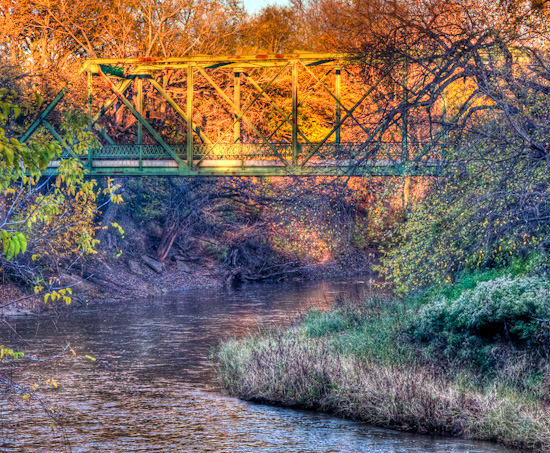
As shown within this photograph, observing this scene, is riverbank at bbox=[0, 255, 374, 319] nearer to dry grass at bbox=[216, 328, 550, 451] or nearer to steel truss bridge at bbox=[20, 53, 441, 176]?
steel truss bridge at bbox=[20, 53, 441, 176]

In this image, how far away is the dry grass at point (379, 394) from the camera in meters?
13.1

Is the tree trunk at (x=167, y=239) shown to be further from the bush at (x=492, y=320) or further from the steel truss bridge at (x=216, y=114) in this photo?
the bush at (x=492, y=320)

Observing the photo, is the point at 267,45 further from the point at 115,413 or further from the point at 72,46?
the point at 115,413

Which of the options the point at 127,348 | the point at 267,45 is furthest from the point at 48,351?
the point at 267,45

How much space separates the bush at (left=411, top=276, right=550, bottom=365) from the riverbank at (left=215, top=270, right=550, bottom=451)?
0.02m

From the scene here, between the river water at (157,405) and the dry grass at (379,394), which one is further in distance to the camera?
the river water at (157,405)

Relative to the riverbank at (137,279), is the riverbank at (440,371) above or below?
above

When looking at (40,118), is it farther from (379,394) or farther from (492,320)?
(492,320)

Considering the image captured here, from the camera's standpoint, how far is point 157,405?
1616cm

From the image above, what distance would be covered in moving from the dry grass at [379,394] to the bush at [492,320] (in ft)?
2.89

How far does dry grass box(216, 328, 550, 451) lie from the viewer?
13070 mm

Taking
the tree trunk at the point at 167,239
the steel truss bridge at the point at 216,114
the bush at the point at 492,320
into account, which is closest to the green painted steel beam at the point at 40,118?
the steel truss bridge at the point at 216,114

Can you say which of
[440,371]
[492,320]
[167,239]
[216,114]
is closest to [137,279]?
[167,239]

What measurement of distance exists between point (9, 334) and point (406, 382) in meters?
14.3
